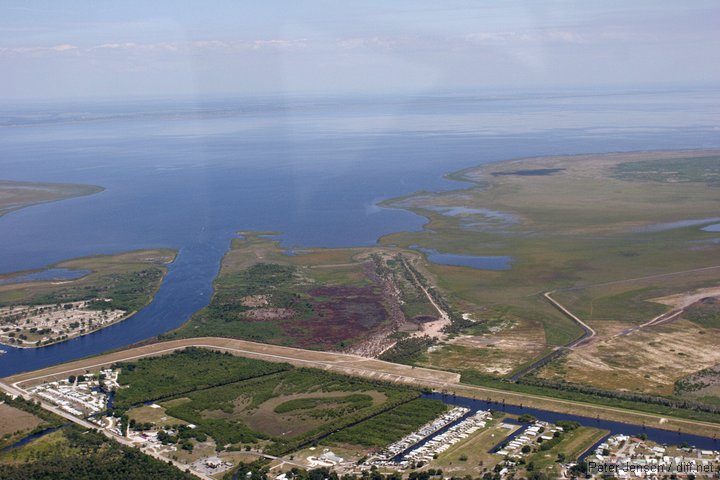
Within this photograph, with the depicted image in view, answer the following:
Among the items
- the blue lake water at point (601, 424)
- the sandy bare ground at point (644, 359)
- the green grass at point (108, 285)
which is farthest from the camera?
the green grass at point (108, 285)

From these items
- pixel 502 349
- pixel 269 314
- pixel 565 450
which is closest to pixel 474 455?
pixel 565 450

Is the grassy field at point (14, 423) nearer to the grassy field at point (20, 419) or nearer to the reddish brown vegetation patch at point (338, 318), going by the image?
the grassy field at point (20, 419)

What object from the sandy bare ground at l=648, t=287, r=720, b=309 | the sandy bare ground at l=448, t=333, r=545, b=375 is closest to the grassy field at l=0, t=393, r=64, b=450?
the sandy bare ground at l=448, t=333, r=545, b=375

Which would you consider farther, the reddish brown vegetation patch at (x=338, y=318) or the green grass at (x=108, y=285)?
the green grass at (x=108, y=285)

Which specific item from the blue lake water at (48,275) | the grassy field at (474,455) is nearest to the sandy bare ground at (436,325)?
the grassy field at (474,455)

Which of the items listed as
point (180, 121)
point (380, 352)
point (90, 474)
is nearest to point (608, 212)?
point (380, 352)

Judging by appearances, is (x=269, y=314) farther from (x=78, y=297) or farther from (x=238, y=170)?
(x=238, y=170)
